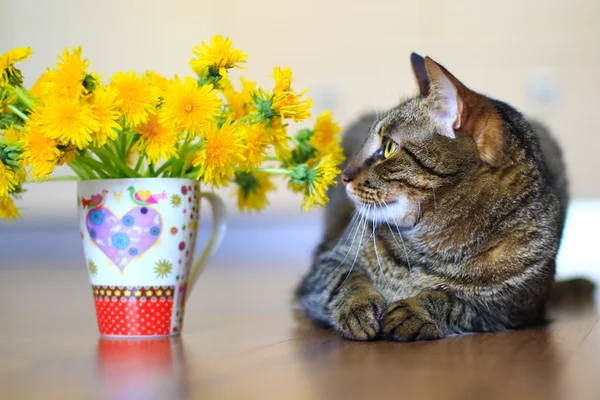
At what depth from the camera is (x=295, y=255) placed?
3572 millimetres

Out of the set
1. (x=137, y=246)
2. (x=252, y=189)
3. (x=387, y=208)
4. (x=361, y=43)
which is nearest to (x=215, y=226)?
(x=252, y=189)

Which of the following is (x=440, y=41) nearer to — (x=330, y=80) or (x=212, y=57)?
(x=330, y=80)

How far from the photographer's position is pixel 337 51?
4.07m

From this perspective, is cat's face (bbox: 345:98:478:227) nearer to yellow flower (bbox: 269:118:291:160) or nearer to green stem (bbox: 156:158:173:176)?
yellow flower (bbox: 269:118:291:160)

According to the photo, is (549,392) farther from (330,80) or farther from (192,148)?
(330,80)

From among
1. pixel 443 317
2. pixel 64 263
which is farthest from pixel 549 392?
pixel 64 263

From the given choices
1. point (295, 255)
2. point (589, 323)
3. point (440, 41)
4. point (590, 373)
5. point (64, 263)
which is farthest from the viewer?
point (440, 41)

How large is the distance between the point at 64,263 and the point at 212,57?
2.37 meters

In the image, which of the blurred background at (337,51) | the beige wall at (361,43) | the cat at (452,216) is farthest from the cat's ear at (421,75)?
the beige wall at (361,43)

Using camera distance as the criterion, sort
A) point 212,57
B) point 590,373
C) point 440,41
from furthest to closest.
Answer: point 440,41 → point 212,57 → point 590,373

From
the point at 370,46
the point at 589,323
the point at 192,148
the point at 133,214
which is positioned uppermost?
the point at 370,46

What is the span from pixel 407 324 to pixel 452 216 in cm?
20

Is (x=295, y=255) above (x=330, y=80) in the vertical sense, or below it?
below

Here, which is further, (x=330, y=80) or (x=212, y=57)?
(x=330, y=80)
